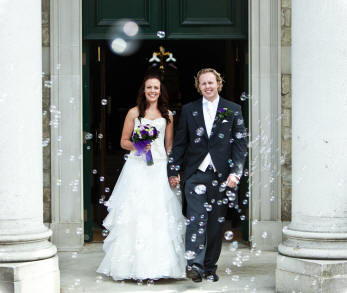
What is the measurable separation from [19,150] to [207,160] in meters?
1.75

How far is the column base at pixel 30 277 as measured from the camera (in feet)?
18.5

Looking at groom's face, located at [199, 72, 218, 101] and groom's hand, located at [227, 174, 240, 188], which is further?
groom's face, located at [199, 72, 218, 101]

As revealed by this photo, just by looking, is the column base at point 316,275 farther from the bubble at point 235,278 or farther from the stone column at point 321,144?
the bubble at point 235,278

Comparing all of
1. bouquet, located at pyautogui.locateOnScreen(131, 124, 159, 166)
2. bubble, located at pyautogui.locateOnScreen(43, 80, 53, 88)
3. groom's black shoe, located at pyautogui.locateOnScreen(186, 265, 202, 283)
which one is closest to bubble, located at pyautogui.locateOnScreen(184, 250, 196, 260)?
groom's black shoe, located at pyautogui.locateOnScreen(186, 265, 202, 283)

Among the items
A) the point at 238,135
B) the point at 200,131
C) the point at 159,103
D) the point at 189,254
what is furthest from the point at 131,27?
the point at 189,254

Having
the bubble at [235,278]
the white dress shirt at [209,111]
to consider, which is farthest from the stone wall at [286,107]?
the white dress shirt at [209,111]

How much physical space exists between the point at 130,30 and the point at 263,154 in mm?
2345

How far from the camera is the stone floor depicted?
20.5ft

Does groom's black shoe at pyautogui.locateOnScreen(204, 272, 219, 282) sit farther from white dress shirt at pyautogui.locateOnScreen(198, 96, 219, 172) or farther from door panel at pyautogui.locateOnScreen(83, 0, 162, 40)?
door panel at pyautogui.locateOnScreen(83, 0, 162, 40)

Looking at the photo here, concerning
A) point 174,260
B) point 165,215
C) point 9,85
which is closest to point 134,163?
point 165,215

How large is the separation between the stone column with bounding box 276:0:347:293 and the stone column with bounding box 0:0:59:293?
2.28 metres

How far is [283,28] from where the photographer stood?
331 inches

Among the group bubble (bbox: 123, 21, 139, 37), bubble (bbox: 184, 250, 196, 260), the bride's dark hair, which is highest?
bubble (bbox: 123, 21, 139, 37)

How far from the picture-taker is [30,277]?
5750 mm
